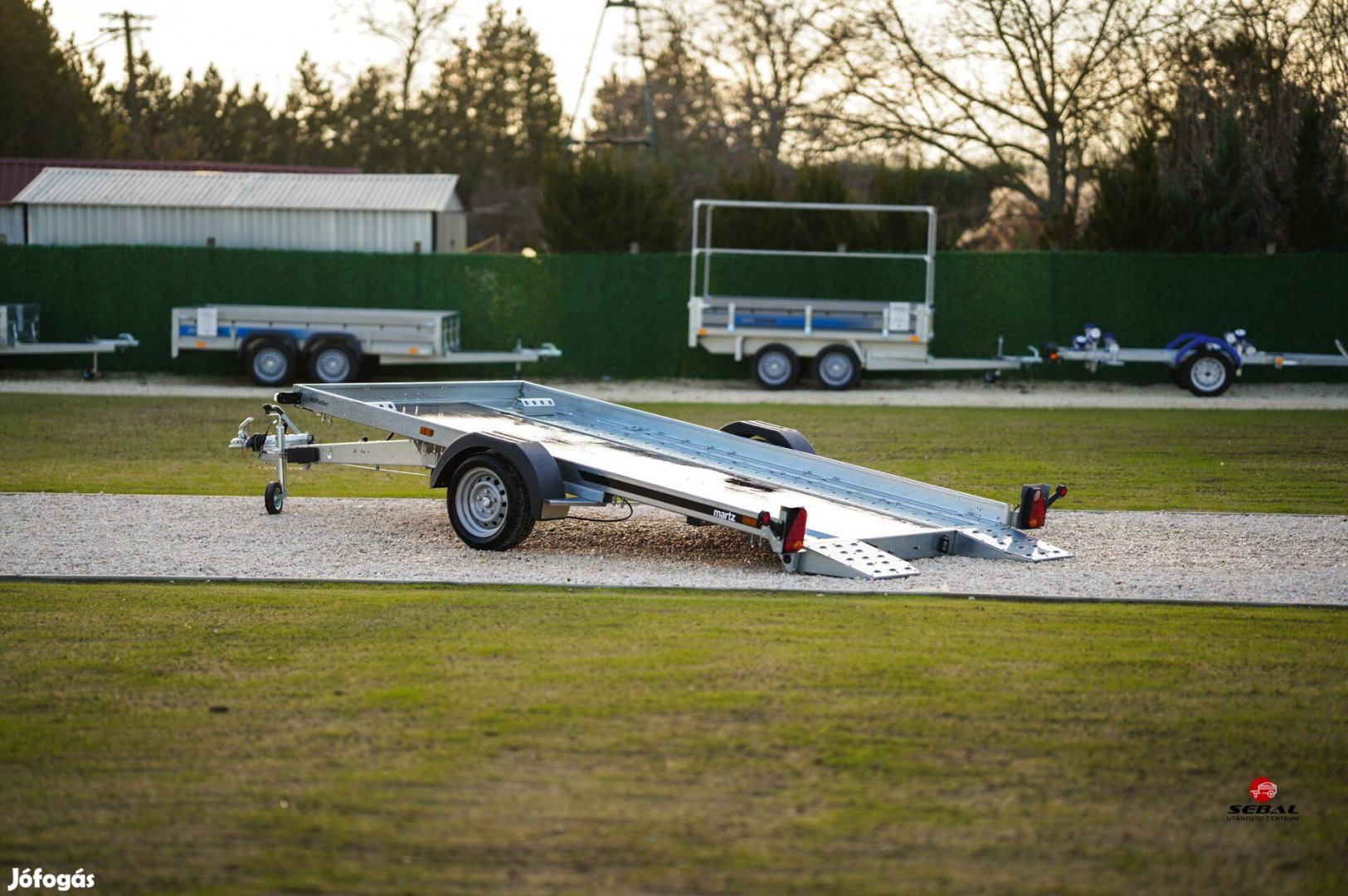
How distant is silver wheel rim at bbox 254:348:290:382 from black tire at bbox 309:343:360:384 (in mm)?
506

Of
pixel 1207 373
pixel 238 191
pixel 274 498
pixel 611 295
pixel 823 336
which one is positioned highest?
pixel 238 191

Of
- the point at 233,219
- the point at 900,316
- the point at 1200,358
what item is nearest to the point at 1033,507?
the point at 900,316

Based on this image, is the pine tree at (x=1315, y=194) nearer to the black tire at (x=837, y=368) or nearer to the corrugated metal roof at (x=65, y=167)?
the black tire at (x=837, y=368)

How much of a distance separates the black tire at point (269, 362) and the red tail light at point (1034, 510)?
1636 centimetres

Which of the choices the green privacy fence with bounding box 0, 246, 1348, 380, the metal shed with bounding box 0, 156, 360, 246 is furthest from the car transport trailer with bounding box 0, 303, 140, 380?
the metal shed with bounding box 0, 156, 360, 246

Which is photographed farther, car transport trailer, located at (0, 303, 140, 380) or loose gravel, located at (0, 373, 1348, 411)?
car transport trailer, located at (0, 303, 140, 380)

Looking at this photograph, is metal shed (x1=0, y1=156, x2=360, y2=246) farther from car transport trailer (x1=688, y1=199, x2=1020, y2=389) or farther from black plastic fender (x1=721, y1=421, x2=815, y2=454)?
black plastic fender (x1=721, y1=421, x2=815, y2=454)

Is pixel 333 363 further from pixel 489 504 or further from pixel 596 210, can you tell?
pixel 489 504

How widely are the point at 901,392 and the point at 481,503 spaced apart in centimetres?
1524

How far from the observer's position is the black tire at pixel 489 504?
9.38m

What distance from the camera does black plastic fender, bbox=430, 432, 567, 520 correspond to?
920 cm

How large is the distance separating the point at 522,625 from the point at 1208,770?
342 cm

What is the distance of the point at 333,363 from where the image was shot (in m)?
23.4

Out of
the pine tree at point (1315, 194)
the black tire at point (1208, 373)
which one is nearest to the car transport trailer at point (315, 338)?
the black tire at point (1208, 373)
